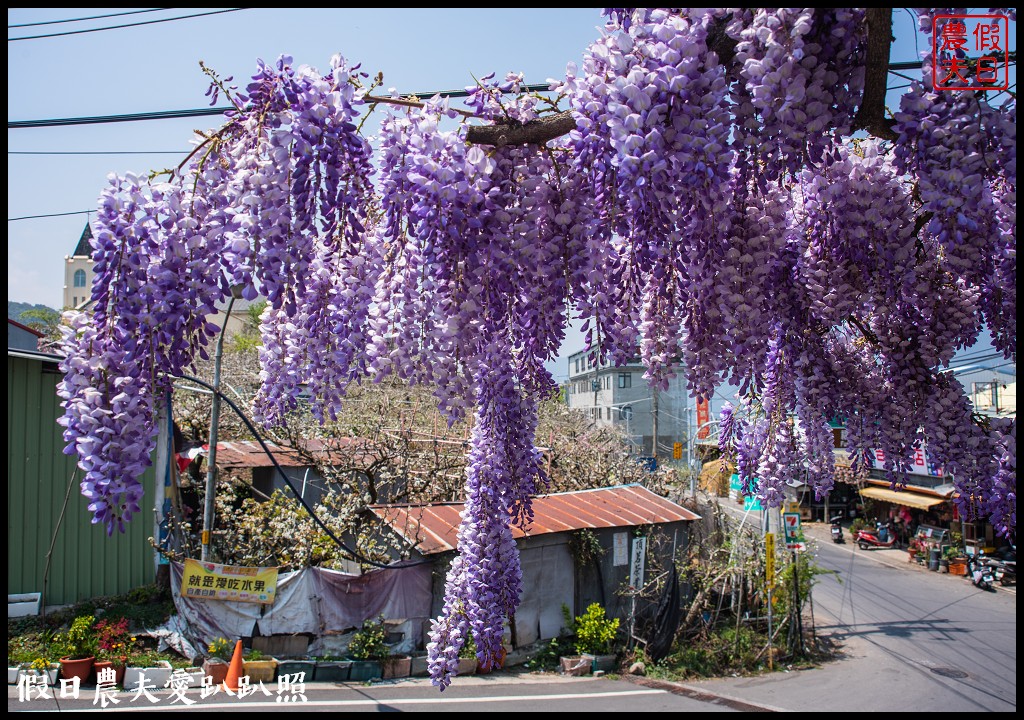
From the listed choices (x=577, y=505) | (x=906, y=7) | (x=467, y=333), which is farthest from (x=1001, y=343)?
(x=577, y=505)

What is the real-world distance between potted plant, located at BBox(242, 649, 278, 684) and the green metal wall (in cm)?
270

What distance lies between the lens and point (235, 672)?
838 centimetres

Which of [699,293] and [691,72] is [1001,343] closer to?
[699,293]

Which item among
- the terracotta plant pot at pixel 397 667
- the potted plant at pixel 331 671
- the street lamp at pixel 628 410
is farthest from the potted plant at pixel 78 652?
the street lamp at pixel 628 410

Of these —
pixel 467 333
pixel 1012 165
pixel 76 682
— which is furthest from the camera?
pixel 76 682

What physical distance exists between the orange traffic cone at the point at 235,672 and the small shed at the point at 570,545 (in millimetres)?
2357

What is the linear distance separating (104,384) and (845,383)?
8.70 feet

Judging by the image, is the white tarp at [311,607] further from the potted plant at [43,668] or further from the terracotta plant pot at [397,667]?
the potted plant at [43,668]

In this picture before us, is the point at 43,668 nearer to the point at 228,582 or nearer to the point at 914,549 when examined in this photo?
the point at 228,582

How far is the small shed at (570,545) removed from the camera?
965 centimetres

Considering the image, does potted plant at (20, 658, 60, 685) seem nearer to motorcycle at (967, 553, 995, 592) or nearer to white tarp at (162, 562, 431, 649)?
white tarp at (162, 562, 431, 649)

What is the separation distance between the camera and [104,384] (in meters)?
1.87

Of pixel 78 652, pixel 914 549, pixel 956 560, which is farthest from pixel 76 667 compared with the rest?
pixel 914 549

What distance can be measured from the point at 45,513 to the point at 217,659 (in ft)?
11.8
